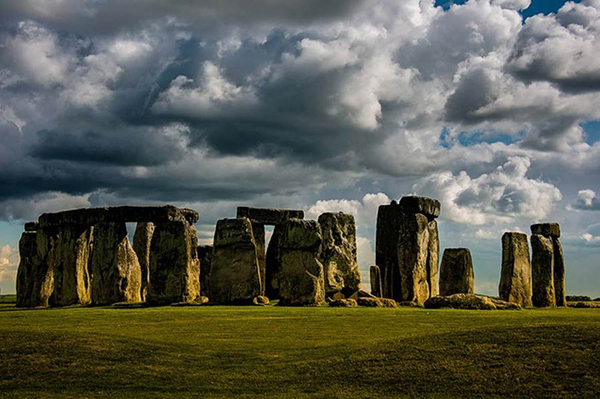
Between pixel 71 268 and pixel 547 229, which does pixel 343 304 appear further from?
pixel 71 268

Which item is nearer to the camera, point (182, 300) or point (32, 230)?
point (182, 300)

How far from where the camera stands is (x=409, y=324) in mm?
20859

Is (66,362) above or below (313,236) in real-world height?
below

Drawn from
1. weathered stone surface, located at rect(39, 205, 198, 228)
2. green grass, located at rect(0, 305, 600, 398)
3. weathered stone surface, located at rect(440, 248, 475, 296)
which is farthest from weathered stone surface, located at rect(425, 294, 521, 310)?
weathered stone surface, located at rect(39, 205, 198, 228)

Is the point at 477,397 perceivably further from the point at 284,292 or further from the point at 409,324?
the point at 284,292

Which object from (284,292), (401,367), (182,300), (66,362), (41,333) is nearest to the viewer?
(401,367)

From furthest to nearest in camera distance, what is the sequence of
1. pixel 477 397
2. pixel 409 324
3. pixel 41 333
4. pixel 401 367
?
1. pixel 409 324
2. pixel 41 333
3. pixel 401 367
4. pixel 477 397

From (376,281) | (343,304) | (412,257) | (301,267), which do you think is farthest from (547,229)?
(301,267)

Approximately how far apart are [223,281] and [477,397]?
1738 cm

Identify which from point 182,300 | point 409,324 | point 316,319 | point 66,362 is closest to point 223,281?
point 182,300

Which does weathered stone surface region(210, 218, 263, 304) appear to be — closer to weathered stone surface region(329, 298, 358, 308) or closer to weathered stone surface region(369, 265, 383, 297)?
weathered stone surface region(329, 298, 358, 308)

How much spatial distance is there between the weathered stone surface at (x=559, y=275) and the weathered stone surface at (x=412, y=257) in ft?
22.9

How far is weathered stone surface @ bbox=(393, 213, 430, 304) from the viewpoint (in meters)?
32.6

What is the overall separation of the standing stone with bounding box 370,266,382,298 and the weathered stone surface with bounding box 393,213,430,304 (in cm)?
91
